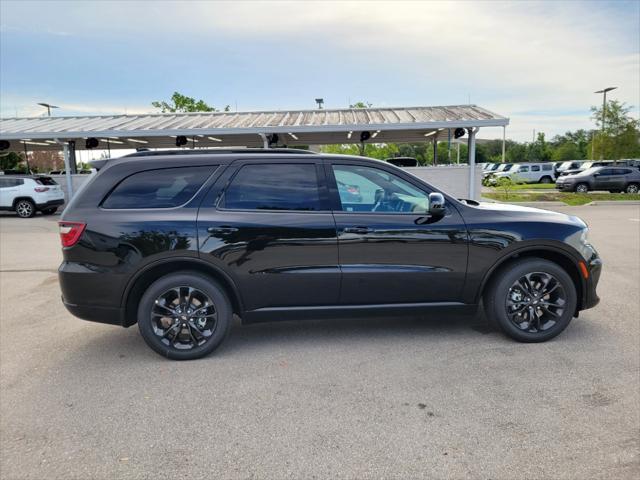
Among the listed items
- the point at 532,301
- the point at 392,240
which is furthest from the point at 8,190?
the point at 532,301

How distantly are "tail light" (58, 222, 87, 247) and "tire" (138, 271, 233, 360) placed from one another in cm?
73

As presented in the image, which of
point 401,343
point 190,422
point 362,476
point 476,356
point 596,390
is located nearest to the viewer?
point 362,476

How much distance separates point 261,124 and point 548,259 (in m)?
14.1

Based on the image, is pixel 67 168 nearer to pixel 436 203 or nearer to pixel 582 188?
pixel 436 203

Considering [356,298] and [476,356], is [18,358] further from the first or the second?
[476,356]

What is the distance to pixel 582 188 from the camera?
917 inches

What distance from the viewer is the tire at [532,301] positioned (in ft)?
13.5

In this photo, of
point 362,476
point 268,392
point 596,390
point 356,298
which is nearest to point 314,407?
point 268,392

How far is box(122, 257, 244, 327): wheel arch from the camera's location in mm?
3812

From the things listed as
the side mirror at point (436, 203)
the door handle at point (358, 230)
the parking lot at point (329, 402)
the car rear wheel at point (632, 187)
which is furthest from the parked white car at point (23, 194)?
the car rear wheel at point (632, 187)

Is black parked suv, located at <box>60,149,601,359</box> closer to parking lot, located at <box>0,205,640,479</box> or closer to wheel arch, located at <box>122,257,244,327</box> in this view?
wheel arch, located at <box>122,257,244,327</box>

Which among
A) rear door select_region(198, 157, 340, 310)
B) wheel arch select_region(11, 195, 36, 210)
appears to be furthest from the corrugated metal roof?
rear door select_region(198, 157, 340, 310)

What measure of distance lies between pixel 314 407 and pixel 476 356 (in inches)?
62.7

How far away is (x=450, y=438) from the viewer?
2736 millimetres
